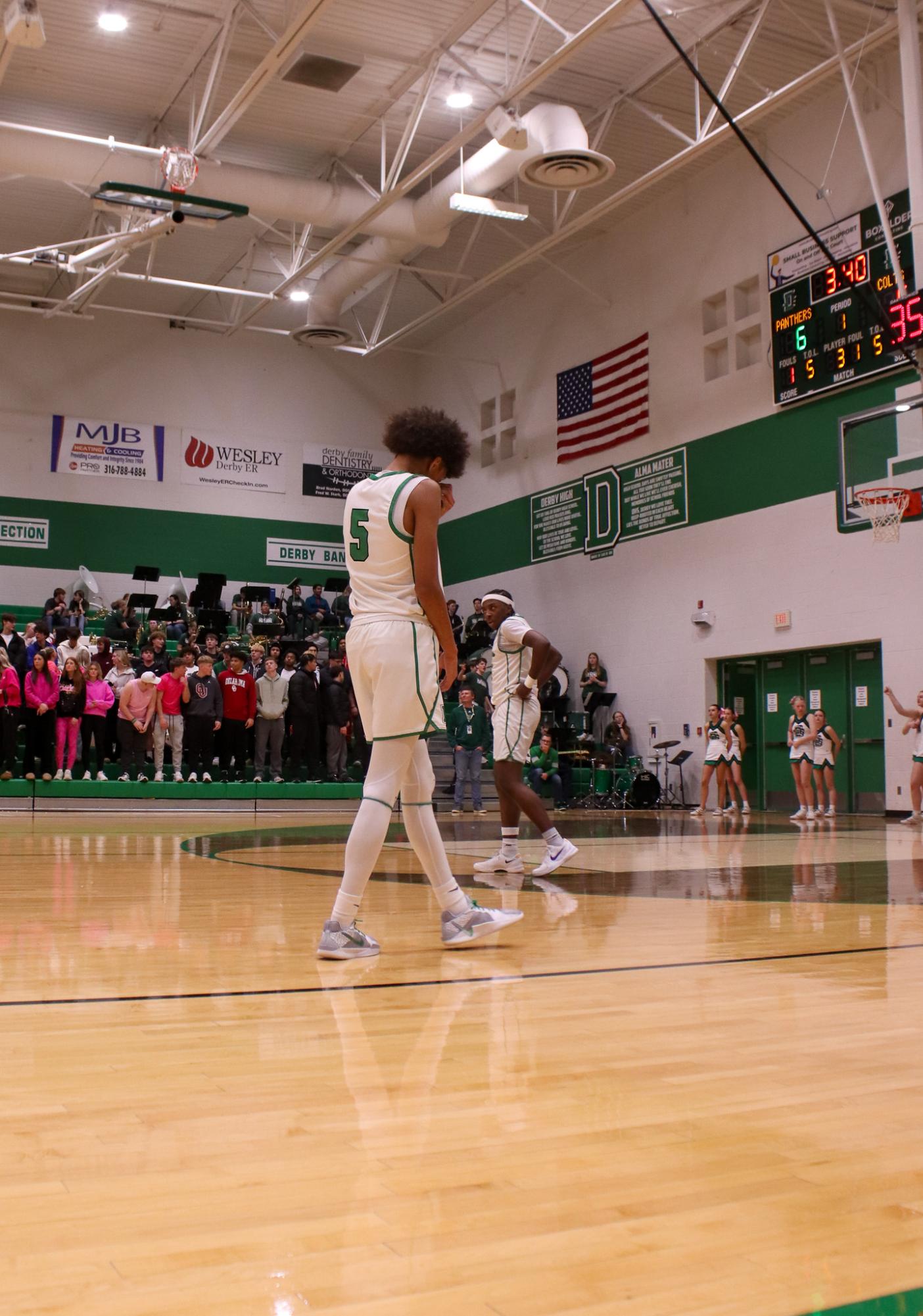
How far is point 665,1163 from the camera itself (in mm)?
1969

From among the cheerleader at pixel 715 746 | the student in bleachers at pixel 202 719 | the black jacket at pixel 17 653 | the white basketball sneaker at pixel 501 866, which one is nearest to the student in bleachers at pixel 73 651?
the black jacket at pixel 17 653

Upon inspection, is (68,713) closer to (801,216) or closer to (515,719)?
→ (515,719)

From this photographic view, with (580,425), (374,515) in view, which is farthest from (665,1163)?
(580,425)

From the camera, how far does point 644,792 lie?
19.7 metres

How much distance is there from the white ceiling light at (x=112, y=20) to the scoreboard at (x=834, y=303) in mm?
10117

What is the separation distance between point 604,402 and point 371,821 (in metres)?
19.6

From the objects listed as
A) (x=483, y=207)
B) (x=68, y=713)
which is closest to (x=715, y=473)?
(x=483, y=207)

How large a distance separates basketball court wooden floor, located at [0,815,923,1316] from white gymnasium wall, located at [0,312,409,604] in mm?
22538

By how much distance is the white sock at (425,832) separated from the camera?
4.43m

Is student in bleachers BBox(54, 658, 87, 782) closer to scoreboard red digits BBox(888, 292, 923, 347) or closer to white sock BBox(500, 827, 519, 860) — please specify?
white sock BBox(500, 827, 519, 860)

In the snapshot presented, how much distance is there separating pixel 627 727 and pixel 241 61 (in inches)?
497

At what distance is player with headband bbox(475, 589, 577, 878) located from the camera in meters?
7.24

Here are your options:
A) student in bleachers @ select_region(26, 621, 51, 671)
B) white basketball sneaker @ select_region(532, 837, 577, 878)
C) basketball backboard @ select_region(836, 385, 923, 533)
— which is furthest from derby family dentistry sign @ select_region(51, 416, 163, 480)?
white basketball sneaker @ select_region(532, 837, 577, 878)

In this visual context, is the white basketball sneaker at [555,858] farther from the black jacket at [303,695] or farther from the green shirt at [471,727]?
the green shirt at [471,727]
